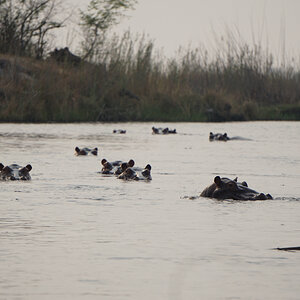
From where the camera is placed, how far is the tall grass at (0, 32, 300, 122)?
2538 centimetres

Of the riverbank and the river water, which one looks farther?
the riverbank

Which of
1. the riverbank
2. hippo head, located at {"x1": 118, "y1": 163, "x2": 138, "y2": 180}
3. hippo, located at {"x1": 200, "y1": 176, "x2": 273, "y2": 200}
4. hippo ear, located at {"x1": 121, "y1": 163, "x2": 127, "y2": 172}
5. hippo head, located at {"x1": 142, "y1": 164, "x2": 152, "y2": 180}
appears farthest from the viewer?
the riverbank

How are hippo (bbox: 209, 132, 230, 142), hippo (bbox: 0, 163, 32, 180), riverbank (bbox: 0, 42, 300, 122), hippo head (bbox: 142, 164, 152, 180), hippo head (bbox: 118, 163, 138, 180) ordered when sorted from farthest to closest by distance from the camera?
riverbank (bbox: 0, 42, 300, 122), hippo (bbox: 209, 132, 230, 142), hippo head (bbox: 118, 163, 138, 180), hippo head (bbox: 142, 164, 152, 180), hippo (bbox: 0, 163, 32, 180)

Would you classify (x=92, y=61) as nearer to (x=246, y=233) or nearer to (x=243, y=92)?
(x=243, y=92)

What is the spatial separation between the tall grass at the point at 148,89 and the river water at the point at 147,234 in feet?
37.6

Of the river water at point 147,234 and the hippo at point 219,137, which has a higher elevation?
the hippo at point 219,137

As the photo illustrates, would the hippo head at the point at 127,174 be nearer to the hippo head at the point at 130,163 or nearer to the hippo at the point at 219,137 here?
the hippo head at the point at 130,163

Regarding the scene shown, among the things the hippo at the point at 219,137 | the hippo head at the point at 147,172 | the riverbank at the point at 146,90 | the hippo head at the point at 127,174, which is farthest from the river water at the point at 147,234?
the riverbank at the point at 146,90

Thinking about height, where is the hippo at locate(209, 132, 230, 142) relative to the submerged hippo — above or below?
above

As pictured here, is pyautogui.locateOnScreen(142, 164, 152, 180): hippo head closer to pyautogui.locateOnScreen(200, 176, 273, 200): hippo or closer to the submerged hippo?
the submerged hippo

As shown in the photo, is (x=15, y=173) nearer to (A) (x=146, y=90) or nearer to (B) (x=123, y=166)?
(B) (x=123, y=166)

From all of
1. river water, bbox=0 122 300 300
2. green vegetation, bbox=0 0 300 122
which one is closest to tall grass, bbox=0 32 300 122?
green vegetation, bbox=0 0 300 122

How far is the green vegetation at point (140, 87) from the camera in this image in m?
25.4

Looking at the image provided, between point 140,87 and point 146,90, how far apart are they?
0.76ft
